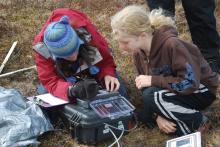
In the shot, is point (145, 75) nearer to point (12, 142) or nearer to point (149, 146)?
point (149, 146)

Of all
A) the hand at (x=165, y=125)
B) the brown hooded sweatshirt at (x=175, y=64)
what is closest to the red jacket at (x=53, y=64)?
the brown hooded sweatshirt at (x=175, y=64)

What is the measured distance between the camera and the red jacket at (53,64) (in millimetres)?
3455

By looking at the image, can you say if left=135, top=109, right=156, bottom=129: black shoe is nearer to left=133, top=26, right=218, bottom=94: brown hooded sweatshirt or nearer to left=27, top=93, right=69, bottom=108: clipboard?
left=133, top=26, right=218, bottom=94: brown hooded sweatshirt

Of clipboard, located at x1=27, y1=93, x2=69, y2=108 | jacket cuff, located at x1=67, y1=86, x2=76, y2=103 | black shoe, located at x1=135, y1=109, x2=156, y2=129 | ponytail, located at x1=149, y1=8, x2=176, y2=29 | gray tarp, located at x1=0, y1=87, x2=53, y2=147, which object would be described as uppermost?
ponytail, located at x1=149, y1=8, x2=176, y2=29

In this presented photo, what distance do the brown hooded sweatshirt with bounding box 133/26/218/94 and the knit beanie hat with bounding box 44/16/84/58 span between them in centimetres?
48

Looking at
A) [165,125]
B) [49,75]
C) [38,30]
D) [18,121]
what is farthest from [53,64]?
[38,30]

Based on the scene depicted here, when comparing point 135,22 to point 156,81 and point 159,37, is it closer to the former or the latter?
point 159,37

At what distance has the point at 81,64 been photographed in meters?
3.56

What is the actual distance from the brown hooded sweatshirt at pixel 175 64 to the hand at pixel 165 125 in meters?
0.28

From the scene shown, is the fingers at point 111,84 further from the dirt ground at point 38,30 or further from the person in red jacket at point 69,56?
the dirt ground at point 38,30

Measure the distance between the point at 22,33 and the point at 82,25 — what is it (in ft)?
6.76

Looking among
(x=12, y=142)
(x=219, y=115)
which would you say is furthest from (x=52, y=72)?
(x=219, y=115)

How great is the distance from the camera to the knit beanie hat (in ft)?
10.5

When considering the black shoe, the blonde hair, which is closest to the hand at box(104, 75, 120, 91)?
the black shoe
